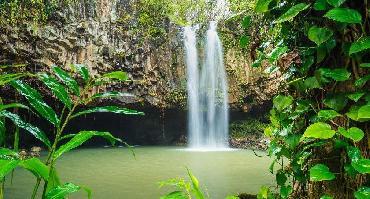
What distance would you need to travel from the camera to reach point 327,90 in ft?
4.16

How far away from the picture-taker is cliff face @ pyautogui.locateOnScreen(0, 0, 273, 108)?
9328mm

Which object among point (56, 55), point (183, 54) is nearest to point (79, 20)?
point (56, 55)

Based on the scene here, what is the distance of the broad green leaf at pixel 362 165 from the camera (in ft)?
3.35

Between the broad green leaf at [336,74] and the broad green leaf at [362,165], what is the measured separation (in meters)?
0.26

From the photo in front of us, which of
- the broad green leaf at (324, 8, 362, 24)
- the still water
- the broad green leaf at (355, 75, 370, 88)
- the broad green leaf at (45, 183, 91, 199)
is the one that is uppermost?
the broad green leaf at (324, 8, 362, 24)

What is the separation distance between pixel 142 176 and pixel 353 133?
4622 millimetres

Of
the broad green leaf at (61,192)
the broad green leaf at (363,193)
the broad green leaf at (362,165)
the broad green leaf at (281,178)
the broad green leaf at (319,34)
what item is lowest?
the broad green leaf at (281,178)

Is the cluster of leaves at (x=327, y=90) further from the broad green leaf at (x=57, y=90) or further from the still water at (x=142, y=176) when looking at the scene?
the still water at (x=142, y=176)

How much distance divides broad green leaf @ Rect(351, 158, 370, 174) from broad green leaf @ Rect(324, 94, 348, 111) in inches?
7.8

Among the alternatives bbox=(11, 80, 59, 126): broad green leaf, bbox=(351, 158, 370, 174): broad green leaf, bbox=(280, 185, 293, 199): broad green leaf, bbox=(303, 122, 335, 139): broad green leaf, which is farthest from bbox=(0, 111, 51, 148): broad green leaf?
bbox=(280, 185, 293, 199): broad green leaf

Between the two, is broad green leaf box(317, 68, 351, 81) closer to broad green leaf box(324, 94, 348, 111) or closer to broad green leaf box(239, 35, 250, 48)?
broad green leaf box(324, 94, 348, 111)

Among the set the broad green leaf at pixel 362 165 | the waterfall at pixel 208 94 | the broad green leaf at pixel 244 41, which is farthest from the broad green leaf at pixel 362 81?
the waterfall at pixel 208 94

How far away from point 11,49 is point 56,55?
1.07 metres

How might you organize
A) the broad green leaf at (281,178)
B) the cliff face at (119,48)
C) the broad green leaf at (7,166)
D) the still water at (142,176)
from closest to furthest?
the broad green leaf at (7,166) → the broad green leaf at (281,178) → the still water at (142,176) → the cliff face at (119,48)
